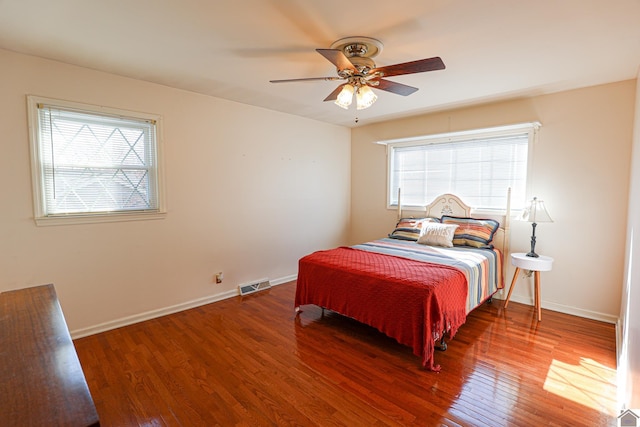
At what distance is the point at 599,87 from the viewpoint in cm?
A: 306

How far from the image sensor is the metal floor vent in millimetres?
3916

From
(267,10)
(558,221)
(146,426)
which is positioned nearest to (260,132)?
(267,10)

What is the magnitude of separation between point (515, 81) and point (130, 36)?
3.29 m

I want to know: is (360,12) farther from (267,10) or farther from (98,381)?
(98,381)

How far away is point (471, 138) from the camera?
3.96 metres

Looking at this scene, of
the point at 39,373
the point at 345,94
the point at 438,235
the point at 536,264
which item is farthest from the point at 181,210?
the point at 536,264

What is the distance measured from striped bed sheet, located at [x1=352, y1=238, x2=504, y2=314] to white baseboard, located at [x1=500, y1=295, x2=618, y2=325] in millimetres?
317

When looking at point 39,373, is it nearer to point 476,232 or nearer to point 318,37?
point 318,37

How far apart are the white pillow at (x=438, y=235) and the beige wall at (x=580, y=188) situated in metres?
0.74

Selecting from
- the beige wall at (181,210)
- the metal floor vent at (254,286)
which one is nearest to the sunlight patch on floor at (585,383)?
the metal floor vent at (254,286)

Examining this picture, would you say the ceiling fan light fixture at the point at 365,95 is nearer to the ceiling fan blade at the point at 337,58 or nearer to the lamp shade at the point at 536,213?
the ceiling fan blade at the point at 337,58

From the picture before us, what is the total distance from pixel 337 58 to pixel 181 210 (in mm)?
2338

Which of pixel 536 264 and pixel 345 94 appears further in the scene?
pixel 536 264

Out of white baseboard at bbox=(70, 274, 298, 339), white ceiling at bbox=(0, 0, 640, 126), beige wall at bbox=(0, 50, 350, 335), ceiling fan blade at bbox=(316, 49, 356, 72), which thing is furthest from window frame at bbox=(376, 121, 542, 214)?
white baseboard at bbox=(70, 274, 298, 339)
